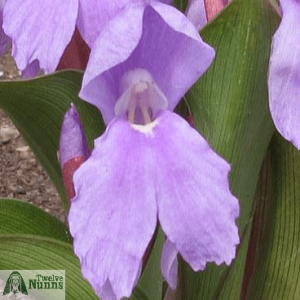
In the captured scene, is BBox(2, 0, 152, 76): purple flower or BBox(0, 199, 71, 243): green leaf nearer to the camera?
BBox(2, 0, 152, 76): purple flower

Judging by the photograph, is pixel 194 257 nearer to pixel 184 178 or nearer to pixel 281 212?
pixel 184 178

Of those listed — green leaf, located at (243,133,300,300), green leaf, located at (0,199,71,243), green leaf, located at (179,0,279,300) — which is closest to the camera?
green leaf, located at (179,0,279,300)

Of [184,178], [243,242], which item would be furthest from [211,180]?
[243,242]

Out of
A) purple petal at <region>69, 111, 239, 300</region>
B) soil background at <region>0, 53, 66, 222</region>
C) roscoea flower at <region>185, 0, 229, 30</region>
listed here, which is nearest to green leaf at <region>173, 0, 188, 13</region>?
roscoea flower at <region>185, 0, 229, 30</region>

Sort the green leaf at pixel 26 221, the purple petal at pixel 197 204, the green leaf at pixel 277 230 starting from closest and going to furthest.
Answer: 1. the purple petal at pixel 197 204
2. the green leaf at pixel 277 230
3. the green leaf at pixel 26 221

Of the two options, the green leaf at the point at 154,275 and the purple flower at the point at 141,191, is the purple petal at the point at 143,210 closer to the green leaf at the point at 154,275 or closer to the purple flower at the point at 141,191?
the purple flower at the point at 141,191

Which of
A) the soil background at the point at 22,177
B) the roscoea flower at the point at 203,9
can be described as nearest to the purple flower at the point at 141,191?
the roscoea flower at the point at 203,9

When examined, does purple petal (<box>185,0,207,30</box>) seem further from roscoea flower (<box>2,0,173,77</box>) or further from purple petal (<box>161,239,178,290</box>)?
purple petal (<box>161,239,178,290</box>)
